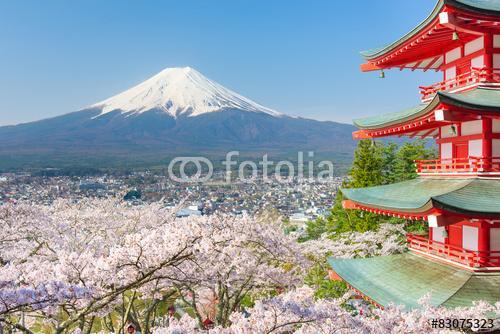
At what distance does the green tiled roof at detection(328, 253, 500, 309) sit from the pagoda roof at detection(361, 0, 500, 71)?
4611 millimetres

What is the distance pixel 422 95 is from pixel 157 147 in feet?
338

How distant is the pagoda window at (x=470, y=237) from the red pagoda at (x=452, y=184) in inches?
0.8

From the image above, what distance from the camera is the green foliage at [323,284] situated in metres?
14.0

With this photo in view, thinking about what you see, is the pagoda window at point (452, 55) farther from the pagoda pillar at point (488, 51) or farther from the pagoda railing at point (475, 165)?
the pagoda railing at point (475, 165)

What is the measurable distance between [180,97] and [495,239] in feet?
513

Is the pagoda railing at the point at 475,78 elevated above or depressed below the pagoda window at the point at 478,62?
below

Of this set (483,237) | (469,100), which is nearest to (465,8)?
(469,100)

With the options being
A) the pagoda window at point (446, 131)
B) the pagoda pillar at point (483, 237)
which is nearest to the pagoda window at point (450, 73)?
the pagoda window at point (446, 131)

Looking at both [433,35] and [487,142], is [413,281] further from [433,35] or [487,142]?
[433,35]

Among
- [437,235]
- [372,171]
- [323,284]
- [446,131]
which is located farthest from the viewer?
[372,171]

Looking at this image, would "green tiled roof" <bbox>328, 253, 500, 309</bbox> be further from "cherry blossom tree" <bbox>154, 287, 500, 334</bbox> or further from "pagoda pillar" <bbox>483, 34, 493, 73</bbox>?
"pagoda pillar" <bbox>483, 34, 493, 73</bbox>

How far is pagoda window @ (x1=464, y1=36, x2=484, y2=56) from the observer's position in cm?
862

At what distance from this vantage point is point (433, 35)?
29.5ft

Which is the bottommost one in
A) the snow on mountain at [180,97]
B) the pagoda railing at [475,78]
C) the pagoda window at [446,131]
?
the pagoda window at [446,131]
